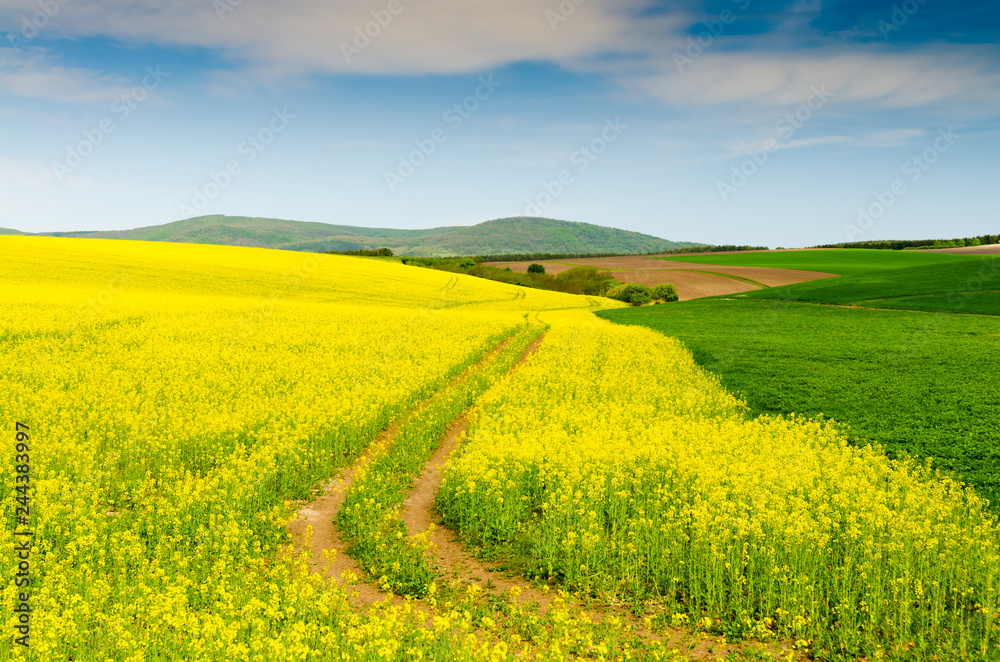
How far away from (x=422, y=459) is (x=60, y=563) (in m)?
6.57

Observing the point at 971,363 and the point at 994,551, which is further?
the point at 971,363

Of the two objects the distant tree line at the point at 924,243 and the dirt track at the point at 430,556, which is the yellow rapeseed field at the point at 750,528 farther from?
the distant tree line at the point at 924,243

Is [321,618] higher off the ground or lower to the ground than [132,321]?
lower

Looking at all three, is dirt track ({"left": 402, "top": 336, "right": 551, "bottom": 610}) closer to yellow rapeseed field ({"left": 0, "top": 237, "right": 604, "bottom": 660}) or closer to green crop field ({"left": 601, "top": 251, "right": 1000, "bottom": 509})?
yellow rapeseed field ({"left": 0, "top": 237, "right": 604, "bottom": 660})

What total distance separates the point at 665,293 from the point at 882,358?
166 ft

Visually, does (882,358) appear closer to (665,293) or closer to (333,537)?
(333,537)

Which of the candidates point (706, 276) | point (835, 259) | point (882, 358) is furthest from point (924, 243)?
point (882, 358)

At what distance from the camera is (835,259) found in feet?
320

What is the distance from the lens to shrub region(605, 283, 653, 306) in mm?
73375

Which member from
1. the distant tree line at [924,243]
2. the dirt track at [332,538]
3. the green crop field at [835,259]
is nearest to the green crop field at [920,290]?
the green crop field at [835,259]

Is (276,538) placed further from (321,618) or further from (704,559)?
(704,559)

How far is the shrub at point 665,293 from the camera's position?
71.4 meters

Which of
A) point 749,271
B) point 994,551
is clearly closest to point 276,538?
point 994,551

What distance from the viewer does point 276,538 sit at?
8.48 meters
